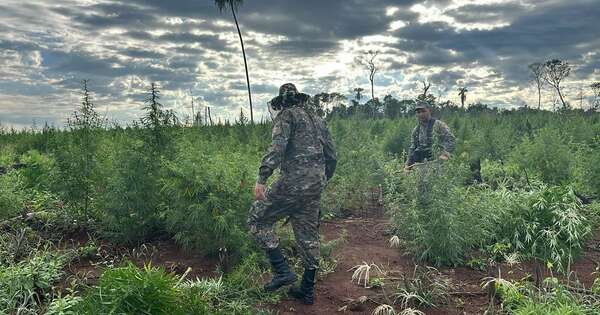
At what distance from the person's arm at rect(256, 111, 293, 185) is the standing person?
3.87 meters

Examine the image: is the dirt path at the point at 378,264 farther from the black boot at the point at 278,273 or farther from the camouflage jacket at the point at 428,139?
the camouflage jacket at the point at 428,139

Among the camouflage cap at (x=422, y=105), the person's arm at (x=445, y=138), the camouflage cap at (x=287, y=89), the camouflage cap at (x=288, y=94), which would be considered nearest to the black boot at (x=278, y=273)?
the camouflage cap at (x=288, y=94)

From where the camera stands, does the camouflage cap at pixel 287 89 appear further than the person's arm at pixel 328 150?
No

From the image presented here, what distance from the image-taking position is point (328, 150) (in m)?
5.83

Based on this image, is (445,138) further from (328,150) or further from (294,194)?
(294,194)

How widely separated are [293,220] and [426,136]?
442 centimetres

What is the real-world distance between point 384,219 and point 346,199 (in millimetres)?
1012

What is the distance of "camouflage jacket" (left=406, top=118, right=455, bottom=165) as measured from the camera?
8.69m

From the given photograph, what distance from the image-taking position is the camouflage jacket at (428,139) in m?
8.69

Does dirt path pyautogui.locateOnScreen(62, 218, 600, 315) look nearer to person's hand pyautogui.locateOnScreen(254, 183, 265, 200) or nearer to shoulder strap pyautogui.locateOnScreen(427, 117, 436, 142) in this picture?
person's hand pyautogui.locateOnScreen(254, 183, 265, 200)

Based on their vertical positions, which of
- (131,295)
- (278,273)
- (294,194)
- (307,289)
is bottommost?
(307,289)

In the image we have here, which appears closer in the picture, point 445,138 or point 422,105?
point 445,138

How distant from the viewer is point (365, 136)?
11938mm

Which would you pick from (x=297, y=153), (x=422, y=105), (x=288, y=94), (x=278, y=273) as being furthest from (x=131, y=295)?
(x=422, y=105)
